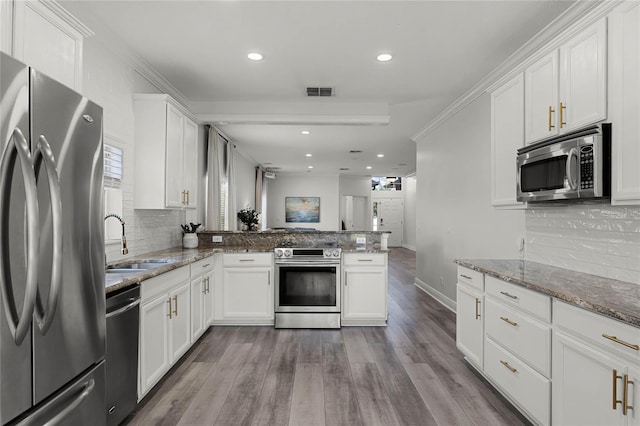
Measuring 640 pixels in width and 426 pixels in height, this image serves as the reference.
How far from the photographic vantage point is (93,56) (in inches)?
105

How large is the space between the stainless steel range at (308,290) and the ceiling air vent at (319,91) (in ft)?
6.17

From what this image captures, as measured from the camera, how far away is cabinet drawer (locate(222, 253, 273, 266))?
3934 millimetres

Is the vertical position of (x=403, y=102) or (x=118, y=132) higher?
(x=403, y=102)

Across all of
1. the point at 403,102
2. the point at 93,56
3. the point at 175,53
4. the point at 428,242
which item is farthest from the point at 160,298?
the point at 428,242

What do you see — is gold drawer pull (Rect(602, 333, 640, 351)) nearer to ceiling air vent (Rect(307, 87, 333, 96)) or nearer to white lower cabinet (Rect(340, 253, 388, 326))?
white lower cabinet (Rect(340, 253, 388, 326))

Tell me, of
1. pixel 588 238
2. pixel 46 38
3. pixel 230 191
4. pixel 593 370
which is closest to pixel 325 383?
pixel 593 370

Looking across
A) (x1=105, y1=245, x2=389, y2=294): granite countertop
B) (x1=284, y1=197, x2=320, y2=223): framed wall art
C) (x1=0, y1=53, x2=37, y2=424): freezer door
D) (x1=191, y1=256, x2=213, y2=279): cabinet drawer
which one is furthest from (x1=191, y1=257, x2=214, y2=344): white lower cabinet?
(x1=284, y1=197, x2=320, y2=223): framed wall art

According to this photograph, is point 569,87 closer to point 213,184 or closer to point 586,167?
point 586,167

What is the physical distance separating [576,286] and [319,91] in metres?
3.19

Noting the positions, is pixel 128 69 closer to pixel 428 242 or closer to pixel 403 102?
pixel 403 102

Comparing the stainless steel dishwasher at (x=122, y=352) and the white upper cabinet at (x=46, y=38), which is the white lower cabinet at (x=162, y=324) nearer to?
the stainless steel dishwasher at (x=122, y=352)

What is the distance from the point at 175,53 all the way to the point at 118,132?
90cm

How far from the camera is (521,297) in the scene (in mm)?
2082

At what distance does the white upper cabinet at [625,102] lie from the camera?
171 centimetres
